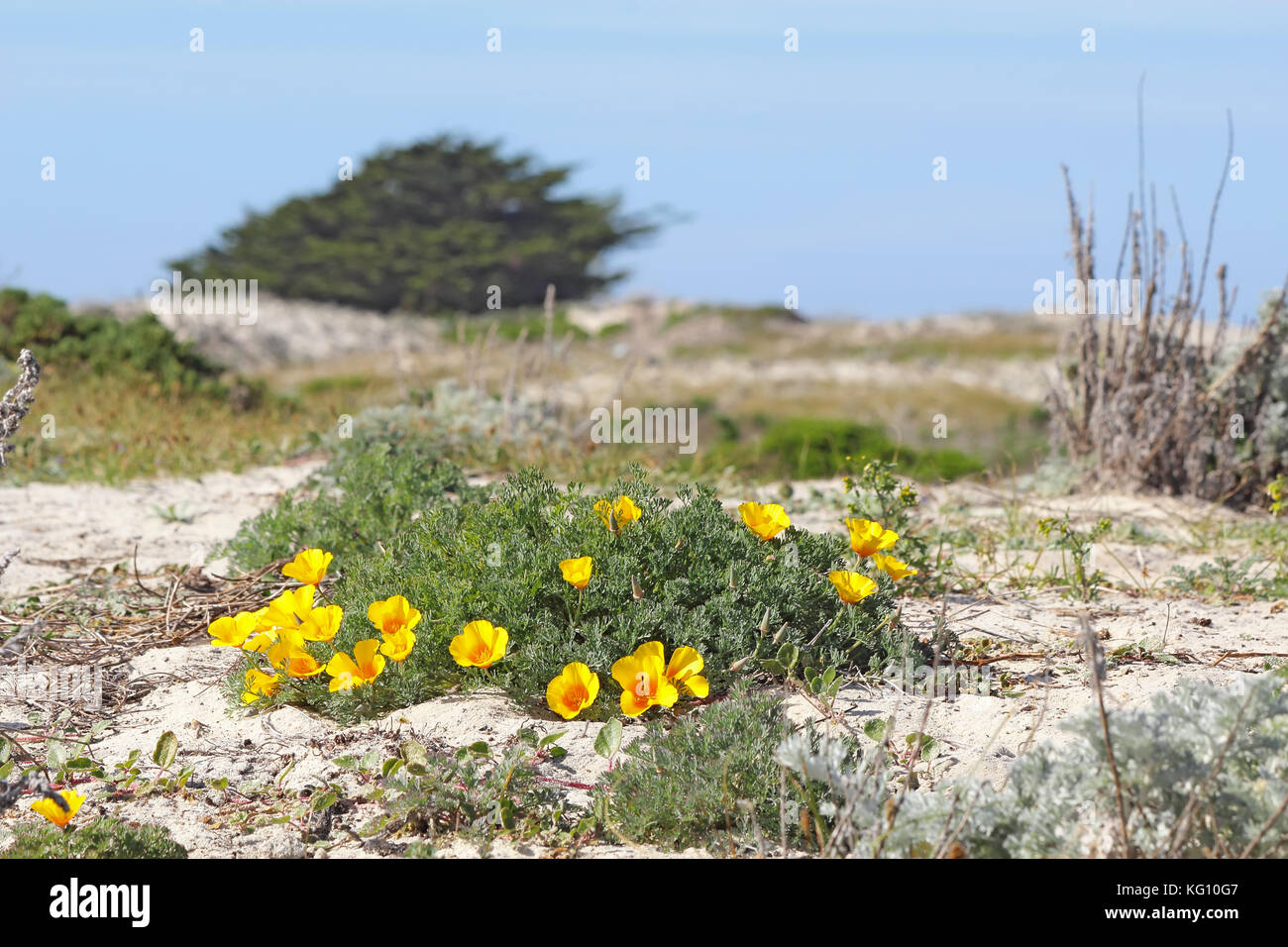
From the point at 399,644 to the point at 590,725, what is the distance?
1.75 feet

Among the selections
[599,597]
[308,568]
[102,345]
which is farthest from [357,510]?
[102,345]

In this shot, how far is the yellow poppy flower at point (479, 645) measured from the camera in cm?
277

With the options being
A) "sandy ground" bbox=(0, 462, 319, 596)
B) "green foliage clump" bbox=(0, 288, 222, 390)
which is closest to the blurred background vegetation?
"green foliage clump" bbox=(0, 288, 222, 390)

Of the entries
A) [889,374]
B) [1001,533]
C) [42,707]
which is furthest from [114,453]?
[889,374]

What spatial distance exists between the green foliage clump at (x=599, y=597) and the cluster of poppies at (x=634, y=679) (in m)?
0.10

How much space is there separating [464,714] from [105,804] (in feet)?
2.84

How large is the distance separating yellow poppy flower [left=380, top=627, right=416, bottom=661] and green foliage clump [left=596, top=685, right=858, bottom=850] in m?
0.61

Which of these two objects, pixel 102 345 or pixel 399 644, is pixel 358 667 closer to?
pixel 399 644

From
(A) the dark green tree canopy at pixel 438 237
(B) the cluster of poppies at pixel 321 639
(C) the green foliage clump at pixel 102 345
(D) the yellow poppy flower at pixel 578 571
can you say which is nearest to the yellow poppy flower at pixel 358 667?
(B) the cluster of poppies at pixel 321 639

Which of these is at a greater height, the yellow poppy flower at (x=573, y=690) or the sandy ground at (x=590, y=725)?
the yellow poppy flower at (x=573, y=690)

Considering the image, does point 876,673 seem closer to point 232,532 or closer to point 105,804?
point 105,804

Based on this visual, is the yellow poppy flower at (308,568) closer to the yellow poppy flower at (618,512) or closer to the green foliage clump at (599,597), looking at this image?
the green foliage clump at (599,597)

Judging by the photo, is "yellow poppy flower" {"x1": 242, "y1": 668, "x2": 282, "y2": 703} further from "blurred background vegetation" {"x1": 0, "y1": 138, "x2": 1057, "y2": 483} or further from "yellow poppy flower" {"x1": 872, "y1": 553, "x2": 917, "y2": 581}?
"blurred background vegetation" {"x1": 0, "y1": 138, "x2": 1057, "y2": 483}

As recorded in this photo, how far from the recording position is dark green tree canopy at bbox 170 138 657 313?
3709 cm
